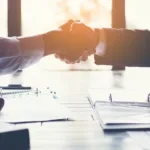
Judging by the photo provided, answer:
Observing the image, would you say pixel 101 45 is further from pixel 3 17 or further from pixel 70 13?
pixel 3 17

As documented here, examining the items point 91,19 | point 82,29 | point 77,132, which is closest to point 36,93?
point 82,29

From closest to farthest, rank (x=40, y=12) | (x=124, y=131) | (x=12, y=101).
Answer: (x=124, y=131) → (x=12, y=101) → (x=40, y=12)

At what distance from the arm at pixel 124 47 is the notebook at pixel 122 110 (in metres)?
0.15

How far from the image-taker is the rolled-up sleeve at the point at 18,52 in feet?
3.12

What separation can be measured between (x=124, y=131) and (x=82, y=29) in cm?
70

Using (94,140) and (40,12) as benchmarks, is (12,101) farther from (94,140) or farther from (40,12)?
(40,12)

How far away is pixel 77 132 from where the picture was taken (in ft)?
2.40

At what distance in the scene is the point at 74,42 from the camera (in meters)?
1.34

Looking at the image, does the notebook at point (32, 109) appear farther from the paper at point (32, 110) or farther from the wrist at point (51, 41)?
the wrist at point (51, 41)

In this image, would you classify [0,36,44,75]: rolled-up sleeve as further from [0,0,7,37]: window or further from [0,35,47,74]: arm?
[0,0,7,37]: window

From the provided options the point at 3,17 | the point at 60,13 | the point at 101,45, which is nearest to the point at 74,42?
the point at 101,45

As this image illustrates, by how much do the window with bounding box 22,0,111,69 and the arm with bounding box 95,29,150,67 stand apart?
2418mm

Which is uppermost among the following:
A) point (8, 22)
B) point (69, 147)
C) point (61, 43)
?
point (8, 22)

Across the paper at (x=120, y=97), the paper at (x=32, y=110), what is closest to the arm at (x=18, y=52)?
the paper at (x=32, y=110)
